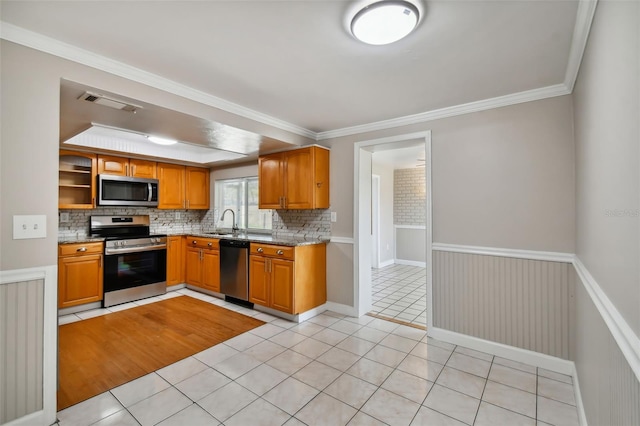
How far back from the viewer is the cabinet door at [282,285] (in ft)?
11.6

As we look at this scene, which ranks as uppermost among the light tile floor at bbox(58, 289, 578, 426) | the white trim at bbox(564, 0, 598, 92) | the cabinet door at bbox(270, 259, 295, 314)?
the white trim at bbox(564, 0, 598, 92)

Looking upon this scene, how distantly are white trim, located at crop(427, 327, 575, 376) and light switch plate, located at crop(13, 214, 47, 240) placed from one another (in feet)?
11.2

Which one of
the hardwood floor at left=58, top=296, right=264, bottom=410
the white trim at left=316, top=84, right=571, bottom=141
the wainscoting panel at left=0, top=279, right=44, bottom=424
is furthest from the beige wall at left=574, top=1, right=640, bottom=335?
the hardwood floor at left=58, top=296, right=264, bottom=410

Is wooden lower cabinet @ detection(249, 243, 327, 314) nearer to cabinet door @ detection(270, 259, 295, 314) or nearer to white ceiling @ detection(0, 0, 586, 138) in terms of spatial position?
cabinet door @ detection(270, 259, 295, 314)

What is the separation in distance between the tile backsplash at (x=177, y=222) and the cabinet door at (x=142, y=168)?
596 millimetres

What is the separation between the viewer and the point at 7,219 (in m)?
1.73

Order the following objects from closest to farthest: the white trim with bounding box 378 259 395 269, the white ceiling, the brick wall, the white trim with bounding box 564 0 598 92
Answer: the white trim with bounding box 564 0 598 92 → the white ceiling → the white trim with bounding box 378 259 395 269 → the brick wall

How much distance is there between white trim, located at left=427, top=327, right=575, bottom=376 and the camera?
2484 millimetres

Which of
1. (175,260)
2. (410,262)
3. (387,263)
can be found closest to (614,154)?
(175,260)

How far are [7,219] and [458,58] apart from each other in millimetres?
3035

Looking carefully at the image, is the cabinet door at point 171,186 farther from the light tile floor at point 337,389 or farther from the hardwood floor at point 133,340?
the light tile floor at point 337,389

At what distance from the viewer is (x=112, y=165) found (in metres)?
4.46

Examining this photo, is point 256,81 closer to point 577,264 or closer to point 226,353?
point 226,353

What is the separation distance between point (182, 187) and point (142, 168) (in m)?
0.73
